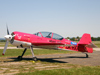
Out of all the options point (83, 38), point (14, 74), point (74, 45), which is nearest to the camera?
→ point (14, 74)

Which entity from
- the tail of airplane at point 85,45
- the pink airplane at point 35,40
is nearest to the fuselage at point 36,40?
the pink airplane at point 35,40

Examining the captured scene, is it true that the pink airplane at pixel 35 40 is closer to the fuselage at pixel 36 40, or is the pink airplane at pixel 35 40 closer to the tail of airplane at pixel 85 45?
the fuselage at pixel 36 40

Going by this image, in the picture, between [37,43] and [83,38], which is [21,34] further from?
[83,38]

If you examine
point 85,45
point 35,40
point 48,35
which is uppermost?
point 48,35

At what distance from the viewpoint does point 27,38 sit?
13047 mm

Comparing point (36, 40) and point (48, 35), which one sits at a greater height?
point (48, 35)

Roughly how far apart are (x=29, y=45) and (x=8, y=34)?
7.29 feet

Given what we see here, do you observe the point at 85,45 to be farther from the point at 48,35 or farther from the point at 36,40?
the point at 36,40

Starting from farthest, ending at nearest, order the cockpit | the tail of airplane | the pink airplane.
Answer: the tail of airplane
the cockpit
the pink airplane

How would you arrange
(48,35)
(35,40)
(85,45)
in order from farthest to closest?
1. (85,45)
2. (48,35)
3. (35,40)

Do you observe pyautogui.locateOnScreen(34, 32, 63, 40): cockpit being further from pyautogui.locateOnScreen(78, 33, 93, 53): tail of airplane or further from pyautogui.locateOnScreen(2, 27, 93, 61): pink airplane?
pyautogui.locateOnScreen(78, 33, 93, 53): tail of airplane

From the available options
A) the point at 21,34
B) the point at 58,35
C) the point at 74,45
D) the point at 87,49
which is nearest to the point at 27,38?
the point at 21,34

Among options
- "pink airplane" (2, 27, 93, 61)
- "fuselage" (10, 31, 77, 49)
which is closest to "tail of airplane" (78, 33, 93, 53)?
"pink airplane" (2, 27, 93, 61)

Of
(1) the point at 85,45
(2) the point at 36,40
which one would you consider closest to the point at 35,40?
(2) the point at 36,40
